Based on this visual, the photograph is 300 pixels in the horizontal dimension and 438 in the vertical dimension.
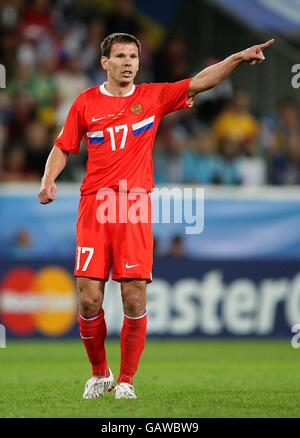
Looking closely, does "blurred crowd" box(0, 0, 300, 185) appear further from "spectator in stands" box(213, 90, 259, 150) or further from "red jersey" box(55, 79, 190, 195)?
"red jersey" box(55, 79, 190, 195)

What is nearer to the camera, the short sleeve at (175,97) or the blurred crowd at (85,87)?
the short sleeve at (175,97)

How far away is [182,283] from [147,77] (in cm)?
424

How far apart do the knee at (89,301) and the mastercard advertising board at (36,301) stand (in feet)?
21.5

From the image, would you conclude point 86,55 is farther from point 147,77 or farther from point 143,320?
point 143,320

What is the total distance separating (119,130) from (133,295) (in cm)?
117

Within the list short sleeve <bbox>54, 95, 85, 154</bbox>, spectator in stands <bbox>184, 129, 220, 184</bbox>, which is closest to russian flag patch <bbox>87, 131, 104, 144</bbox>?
short sleeve <bbox>54, 95, 85, 154</bbox>

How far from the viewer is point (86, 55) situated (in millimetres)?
16594

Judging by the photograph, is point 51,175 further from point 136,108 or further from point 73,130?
point 136,108

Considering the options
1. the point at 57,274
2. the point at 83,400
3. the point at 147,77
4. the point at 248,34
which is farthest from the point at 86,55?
the point at 83,400

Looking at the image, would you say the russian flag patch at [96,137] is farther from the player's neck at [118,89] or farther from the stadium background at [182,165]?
the stadium background at [182,165]

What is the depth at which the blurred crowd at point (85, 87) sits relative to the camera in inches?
609

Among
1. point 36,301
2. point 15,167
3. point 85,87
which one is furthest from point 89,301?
point 85,87

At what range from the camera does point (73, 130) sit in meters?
7.57

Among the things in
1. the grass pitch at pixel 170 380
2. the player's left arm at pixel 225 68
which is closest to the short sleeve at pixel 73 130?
the player's left arm at pixel 225 68
